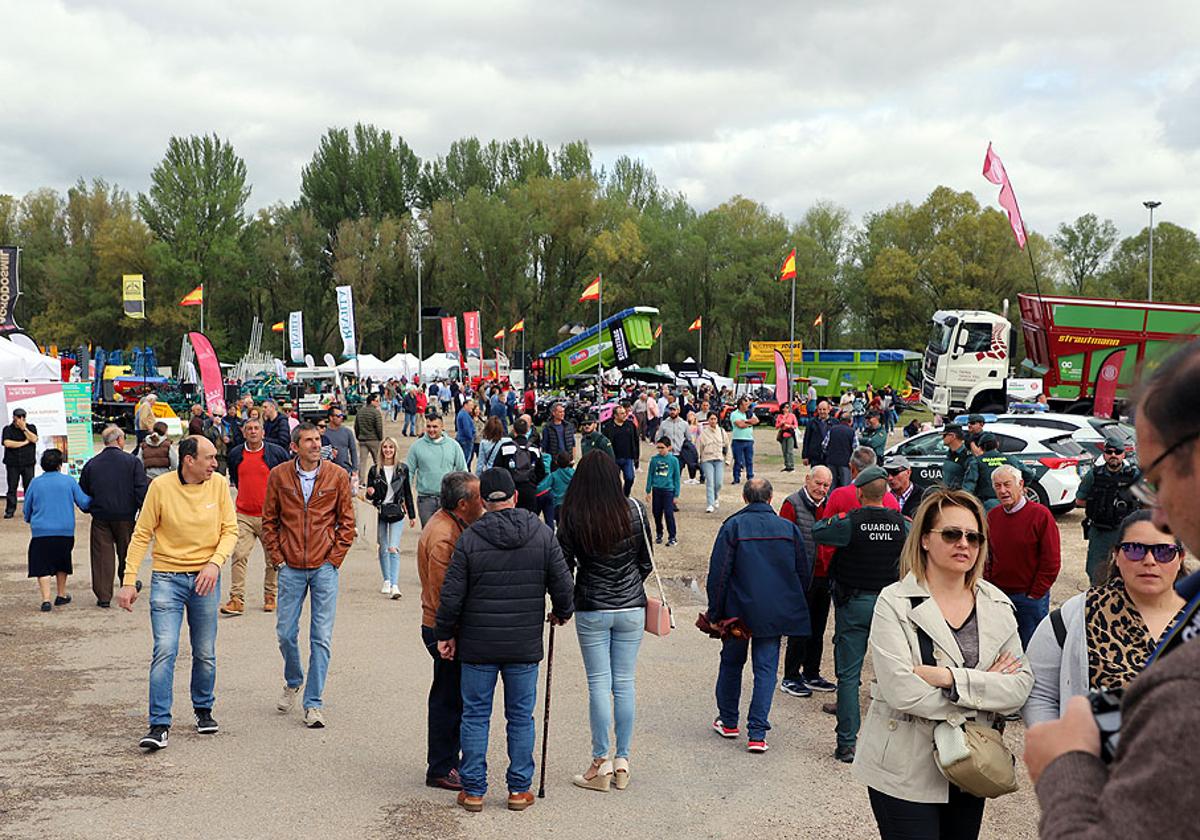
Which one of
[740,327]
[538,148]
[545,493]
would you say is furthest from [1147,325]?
[538,148]

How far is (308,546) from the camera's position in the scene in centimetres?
759

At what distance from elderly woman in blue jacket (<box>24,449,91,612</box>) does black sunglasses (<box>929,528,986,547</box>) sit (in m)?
9.09

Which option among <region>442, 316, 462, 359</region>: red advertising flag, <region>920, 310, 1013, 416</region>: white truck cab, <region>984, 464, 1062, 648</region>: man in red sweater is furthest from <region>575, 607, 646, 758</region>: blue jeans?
<region>442, 316, 462, 359</region>: red advertising flag

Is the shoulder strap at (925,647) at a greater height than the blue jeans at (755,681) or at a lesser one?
greater

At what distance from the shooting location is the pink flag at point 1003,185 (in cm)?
2691

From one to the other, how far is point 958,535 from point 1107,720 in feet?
9.29

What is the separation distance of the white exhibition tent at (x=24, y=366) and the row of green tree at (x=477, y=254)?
49.3m

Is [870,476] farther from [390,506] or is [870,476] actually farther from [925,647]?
[390,506]

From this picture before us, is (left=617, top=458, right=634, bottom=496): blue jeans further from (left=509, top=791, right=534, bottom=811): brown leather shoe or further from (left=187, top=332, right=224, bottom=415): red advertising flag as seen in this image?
(left=509, top=791, right=534, bottom=811): brown leather shoe

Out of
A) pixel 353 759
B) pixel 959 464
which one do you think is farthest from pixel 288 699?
pixel 959 464

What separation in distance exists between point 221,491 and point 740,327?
215 feet

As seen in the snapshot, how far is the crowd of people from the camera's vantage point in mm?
1562

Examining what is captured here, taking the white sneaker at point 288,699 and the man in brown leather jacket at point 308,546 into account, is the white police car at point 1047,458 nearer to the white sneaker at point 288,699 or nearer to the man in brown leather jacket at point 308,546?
the man in brown leather jacket at point 308,546

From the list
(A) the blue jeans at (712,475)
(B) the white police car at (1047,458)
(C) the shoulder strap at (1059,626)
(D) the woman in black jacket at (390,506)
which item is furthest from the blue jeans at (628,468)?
(C) the shoulder strap at (1059,626)
